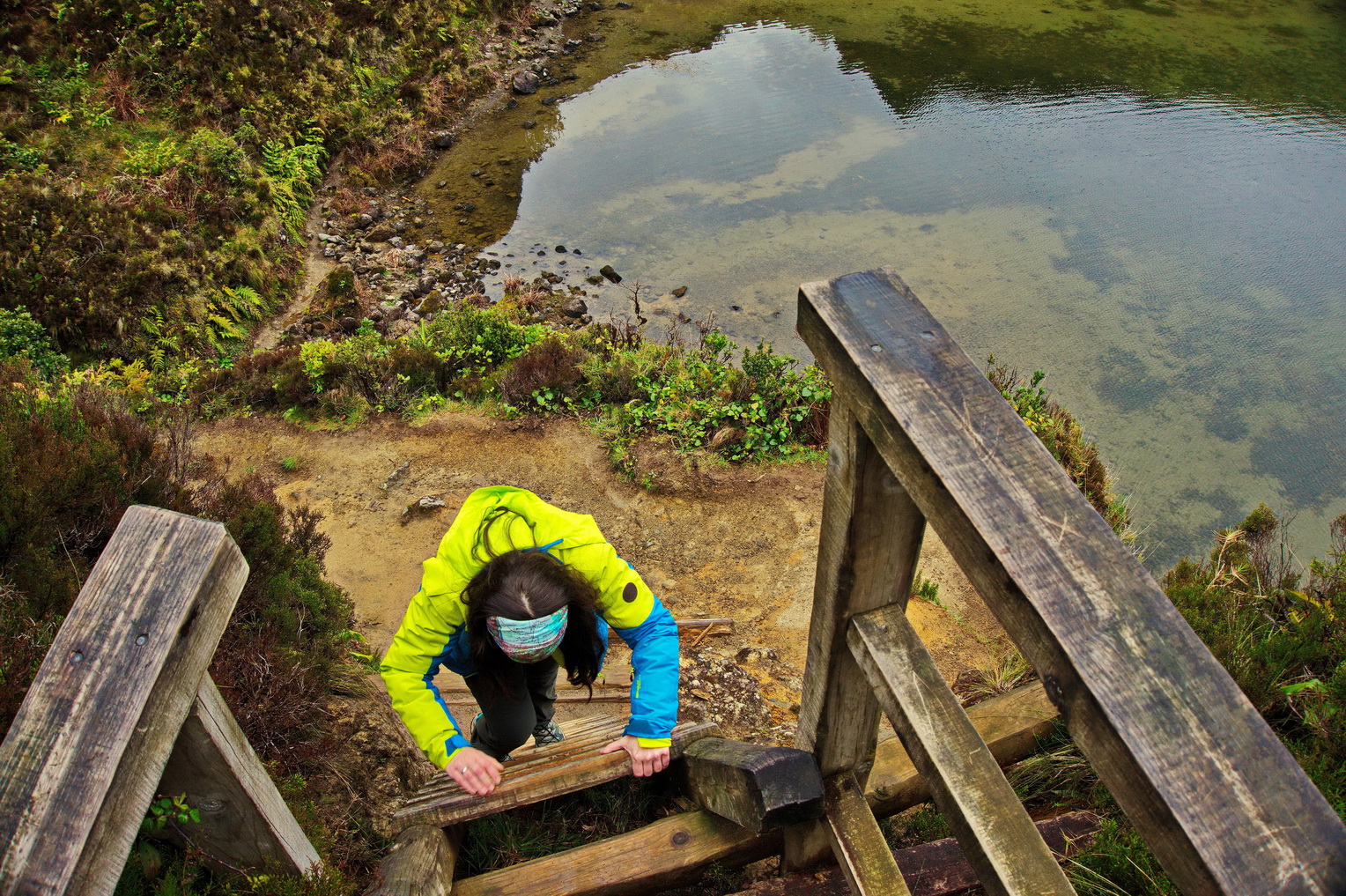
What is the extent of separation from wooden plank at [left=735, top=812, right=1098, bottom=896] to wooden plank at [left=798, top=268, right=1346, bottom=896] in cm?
155

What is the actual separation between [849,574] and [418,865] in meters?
1.67

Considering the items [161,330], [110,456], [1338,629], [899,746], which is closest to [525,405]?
[110,456]

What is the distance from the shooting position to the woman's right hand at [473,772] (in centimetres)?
251

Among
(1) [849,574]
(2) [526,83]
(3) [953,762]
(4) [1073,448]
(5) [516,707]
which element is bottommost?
(4) [1073,448]

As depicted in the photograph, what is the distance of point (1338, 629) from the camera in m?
3.07

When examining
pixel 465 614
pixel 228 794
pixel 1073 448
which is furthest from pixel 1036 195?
pixel 228 794

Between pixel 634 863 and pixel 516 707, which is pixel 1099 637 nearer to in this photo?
pixel 634 863

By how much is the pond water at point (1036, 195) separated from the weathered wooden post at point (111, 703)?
7.50 metres

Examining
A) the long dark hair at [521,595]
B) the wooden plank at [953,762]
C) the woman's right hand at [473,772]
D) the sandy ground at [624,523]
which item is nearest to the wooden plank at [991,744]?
the wooden plank at [953,762]

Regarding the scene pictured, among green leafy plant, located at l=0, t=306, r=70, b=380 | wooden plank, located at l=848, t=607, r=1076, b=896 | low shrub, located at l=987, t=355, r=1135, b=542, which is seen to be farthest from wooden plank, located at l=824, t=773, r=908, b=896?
green leafy plant, located at l=0, t=306, r=70, b=380

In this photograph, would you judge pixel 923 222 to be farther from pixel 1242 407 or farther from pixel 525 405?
pixel 525 405

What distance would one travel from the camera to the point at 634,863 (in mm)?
2467

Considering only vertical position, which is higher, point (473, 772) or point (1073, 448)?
point (473, 772)

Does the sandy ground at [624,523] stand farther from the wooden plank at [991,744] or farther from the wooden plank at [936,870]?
the wooden plank at [936,870]
